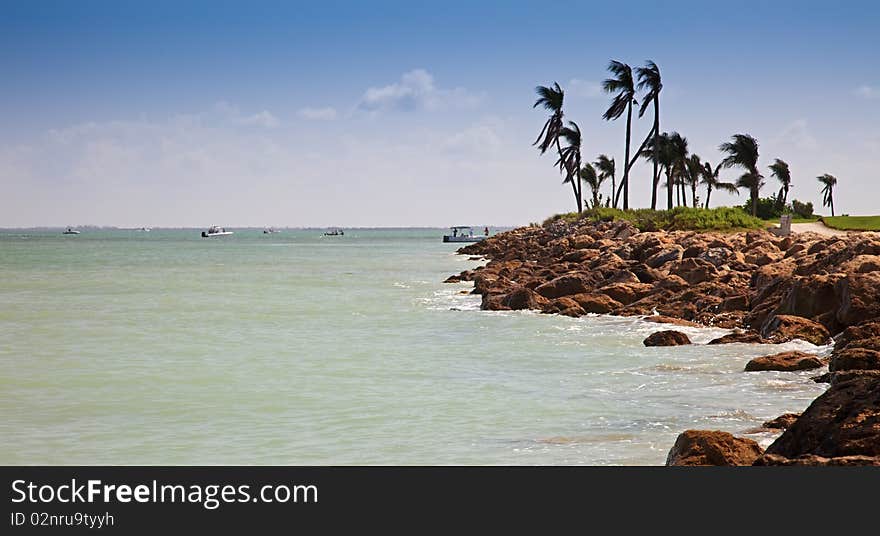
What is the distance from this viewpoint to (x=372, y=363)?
14789 millimetres

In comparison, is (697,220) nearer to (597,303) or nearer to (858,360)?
(597,303)

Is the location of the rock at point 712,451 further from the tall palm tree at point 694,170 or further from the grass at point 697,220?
the tall palm tree at point 694,170

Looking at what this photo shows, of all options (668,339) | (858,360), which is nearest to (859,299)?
(668,339)

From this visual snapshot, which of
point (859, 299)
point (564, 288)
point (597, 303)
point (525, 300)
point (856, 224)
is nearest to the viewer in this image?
point (859, 299)

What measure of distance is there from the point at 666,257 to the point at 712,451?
20.3 metres

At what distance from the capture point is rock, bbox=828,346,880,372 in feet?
35.9

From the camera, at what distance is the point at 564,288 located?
2380 cm

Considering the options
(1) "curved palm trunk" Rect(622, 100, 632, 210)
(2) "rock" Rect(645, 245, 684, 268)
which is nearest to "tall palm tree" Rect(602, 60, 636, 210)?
(1) "curved palm trunk" Rect(622, 100, 632, 210)

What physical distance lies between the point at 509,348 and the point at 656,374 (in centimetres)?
369

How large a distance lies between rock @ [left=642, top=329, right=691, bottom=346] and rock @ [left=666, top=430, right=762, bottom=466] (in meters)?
8.63
